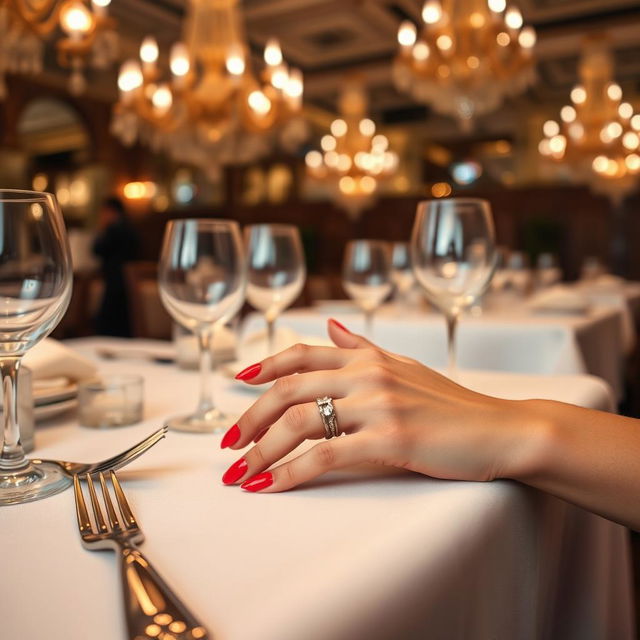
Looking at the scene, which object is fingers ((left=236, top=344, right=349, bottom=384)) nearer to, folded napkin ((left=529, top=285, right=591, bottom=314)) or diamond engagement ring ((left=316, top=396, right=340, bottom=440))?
diamond engagement ring ((left=316, top=396, right=340, bottom=440))

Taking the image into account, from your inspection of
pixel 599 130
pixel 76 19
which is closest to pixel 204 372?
pixel 76 19

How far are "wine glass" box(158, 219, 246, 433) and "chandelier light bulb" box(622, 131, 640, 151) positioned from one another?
676 cm

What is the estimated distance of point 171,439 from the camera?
69cm

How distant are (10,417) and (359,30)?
296 inches

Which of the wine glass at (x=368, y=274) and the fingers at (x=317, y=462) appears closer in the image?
the fingers at (x=317, y=462)

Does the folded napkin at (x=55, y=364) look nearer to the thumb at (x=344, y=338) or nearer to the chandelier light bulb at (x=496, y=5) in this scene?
the thumb at (x=344, y=338)

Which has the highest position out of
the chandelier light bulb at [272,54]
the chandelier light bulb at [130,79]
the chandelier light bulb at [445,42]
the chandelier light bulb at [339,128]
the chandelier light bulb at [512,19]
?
the chandelier light bulb at [512,19]

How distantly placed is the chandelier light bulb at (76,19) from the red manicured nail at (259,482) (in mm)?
3112

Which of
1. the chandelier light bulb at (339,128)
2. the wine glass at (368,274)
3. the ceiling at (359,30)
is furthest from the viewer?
the chandelier light bulb at (339,128)

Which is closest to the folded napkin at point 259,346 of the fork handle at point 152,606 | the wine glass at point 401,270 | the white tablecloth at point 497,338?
the fork handle at point 152,606

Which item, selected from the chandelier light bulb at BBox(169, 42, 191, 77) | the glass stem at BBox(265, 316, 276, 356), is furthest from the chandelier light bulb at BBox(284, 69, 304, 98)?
the glass stem at BBox(265, 316, 276, 356)

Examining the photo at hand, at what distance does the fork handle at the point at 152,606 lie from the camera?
307mm

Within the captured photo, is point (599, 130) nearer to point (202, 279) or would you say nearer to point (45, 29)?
point (45, 29)

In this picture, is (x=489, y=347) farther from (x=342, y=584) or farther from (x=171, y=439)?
(x=342, y=584)
